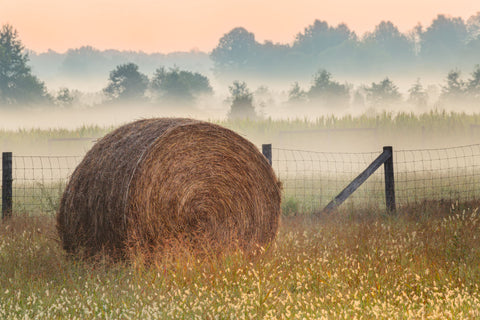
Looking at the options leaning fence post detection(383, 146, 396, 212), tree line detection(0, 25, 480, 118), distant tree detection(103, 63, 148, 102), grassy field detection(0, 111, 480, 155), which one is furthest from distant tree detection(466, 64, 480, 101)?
leaning fence post detection(383, 146, 396, 212)

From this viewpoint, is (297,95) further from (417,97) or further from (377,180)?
(377,180)

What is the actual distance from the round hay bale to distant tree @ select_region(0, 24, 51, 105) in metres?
46.2

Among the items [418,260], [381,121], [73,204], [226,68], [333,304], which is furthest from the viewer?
[226,68]

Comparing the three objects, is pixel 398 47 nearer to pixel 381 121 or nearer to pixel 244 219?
pixel 381 121

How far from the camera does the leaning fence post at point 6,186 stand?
1134 centimetres

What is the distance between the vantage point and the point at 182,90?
208 feet

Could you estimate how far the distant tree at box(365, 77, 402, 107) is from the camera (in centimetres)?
6003

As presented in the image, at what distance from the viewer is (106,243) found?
726 centimetres

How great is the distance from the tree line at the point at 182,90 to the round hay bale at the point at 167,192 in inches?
1584

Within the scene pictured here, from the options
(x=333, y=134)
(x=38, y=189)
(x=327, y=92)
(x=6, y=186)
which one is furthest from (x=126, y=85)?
(x=6, y=186)

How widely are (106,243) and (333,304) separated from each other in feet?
10.2

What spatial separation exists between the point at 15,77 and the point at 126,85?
39.2 ft

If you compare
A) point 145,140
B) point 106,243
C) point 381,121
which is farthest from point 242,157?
point 381,121

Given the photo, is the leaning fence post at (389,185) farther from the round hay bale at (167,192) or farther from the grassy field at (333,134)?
the grassy field at (333,134)
